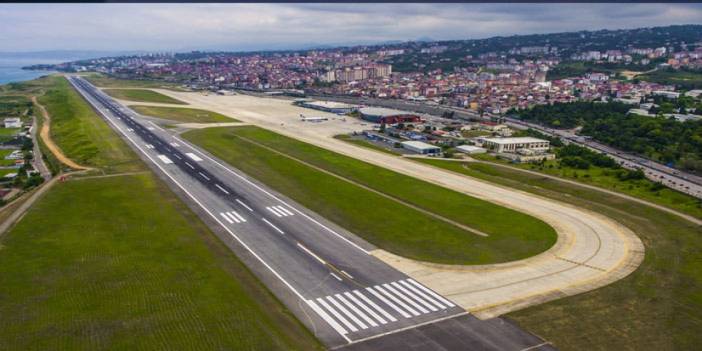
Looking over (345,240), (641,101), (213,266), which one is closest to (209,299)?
(213,266)

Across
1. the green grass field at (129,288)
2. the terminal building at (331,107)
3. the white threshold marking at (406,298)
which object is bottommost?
the green grass field at (129,288)

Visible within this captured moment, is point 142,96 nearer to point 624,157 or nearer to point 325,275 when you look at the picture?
point 624,157

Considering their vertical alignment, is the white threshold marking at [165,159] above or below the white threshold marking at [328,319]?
above

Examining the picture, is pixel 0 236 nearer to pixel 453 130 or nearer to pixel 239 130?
pixel 239 130

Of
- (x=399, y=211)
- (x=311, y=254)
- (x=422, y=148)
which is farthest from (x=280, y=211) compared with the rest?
(x=422, y=148)

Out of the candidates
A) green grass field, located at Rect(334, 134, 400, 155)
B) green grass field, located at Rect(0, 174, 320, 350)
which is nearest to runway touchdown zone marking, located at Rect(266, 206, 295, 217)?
green grass field, located at Rect(0, 174, 320, 350)

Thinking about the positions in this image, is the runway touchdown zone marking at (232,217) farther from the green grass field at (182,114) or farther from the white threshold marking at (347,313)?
the green grass field at (182,114)

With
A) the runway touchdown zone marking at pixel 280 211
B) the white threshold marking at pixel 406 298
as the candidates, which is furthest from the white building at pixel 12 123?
the white threshold marking at pixel 406 298
